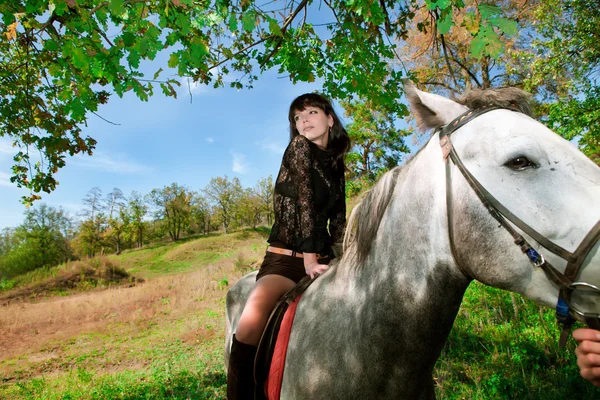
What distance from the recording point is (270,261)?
2.29m

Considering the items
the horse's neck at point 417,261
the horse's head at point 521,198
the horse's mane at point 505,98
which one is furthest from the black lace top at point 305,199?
the horse's mane at point 505,98

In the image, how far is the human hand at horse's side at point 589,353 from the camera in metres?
1.02

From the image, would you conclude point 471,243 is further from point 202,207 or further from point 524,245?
point 202,207

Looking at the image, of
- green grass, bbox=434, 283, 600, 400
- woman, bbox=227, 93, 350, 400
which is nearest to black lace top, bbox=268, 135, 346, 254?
woman, bbox=227, 93, 350, 400

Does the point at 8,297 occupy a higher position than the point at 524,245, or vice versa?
the point at 524,245

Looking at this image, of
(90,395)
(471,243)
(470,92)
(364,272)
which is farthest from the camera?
(90,395)

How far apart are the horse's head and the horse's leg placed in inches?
51.4

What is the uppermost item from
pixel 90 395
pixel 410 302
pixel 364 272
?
pixel 364 272

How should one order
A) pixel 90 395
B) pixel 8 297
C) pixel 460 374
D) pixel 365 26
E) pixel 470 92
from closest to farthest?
pixel 470 92
pixel 460 374
pixel 365 26
pixel 90 395
pixel 8 297

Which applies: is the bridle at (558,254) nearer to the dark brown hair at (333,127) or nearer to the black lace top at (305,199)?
the black lace top at (305,199)

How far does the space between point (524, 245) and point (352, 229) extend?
3.10ft

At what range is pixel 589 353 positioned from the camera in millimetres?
1038

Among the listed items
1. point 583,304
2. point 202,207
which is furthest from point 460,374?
point 202,207

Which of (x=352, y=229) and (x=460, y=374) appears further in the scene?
(x=460, y=374)
